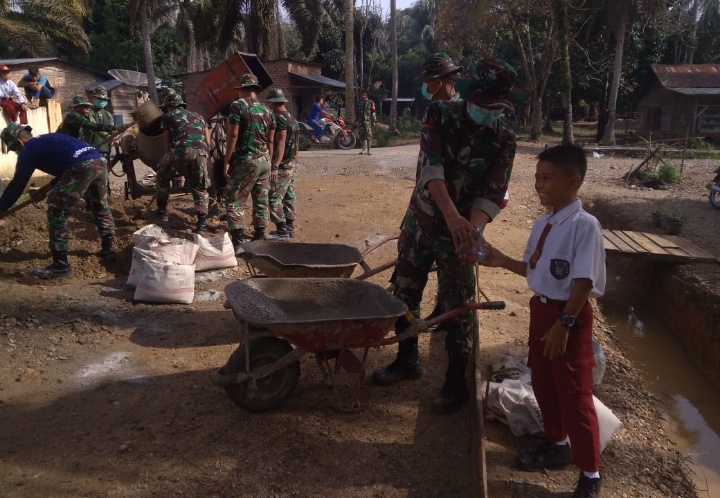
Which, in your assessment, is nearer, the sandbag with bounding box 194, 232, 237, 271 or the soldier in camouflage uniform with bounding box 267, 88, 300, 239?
the sandbag with bounding box 194, 232, 237, 271

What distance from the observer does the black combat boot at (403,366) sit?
3.40 meters

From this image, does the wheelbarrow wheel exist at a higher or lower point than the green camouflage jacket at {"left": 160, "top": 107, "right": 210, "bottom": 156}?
lower

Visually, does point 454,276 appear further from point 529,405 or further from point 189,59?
point 189,59

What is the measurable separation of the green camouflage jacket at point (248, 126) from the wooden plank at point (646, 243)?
4.37 m

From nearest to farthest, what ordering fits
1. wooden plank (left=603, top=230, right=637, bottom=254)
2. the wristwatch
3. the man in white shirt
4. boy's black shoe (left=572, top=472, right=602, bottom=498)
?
the wristwatch, boy's black shoe (left=572, top=472, right=602, bottom=498), wooden plank (left=603, top=230, right=637, bottom=254), the man in white shirt

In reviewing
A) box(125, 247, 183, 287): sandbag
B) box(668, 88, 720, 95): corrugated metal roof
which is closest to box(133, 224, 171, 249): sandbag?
box(125, 247, 183, 287): sandbag

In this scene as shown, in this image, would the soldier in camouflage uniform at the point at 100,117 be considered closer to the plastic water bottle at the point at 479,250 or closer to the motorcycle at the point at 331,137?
the plastic water bottle at the point at 479,250

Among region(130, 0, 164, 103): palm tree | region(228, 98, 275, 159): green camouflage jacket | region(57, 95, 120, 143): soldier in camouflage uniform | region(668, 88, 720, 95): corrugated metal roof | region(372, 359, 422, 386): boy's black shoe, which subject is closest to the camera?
region(372, 359, 422, 386): boy's black shoe

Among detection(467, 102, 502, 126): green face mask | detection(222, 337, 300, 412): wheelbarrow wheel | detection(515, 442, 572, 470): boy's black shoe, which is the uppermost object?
detection(467, 102, 502, 126): green face mask

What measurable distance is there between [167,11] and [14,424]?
24442 millimetres

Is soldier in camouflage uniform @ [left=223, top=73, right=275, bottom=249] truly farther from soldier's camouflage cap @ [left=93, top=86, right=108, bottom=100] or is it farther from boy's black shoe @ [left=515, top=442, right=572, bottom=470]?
boy's black shoe @ [left=515, top=442, right=572, bottom=470]

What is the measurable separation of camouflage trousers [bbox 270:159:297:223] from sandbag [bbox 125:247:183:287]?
182 centimetres

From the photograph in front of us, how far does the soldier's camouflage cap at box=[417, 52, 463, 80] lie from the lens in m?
3.75

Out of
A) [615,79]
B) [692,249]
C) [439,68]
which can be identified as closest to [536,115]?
[615,79]
